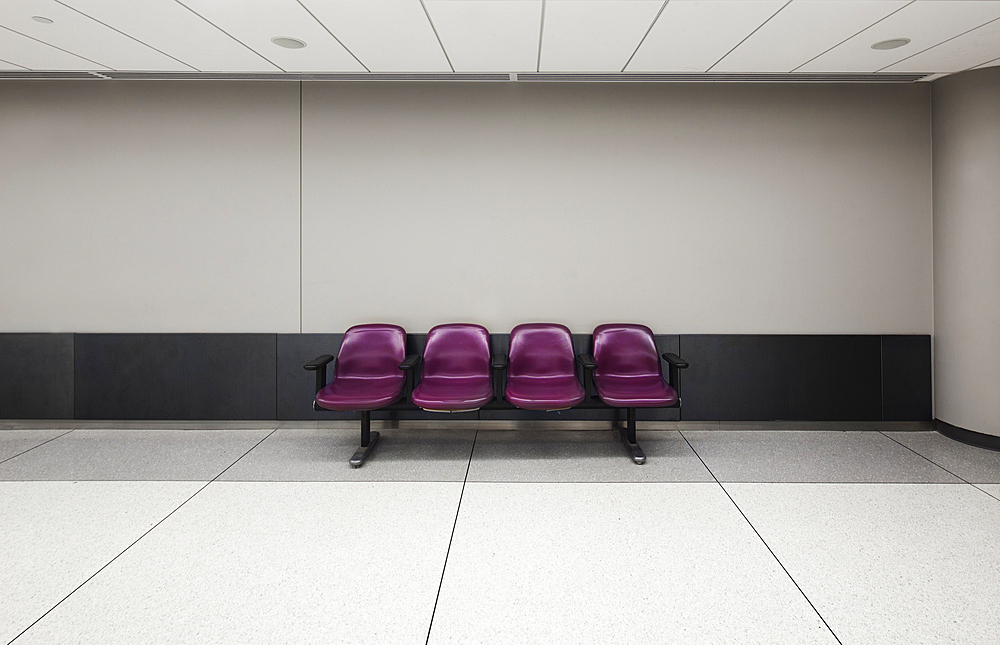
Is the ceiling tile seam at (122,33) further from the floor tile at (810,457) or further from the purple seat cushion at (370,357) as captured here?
the floor tile at (810,457)

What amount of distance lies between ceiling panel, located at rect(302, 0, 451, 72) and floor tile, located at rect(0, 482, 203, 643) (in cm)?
272

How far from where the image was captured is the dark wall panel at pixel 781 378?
396 cm

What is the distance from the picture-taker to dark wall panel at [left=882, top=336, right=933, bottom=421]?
3949 mm

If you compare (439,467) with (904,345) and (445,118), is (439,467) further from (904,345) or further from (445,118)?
(904,345)

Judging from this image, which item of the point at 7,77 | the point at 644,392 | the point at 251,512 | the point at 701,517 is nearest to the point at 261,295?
the point at 251,512

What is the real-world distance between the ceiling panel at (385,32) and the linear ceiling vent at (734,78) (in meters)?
0.76

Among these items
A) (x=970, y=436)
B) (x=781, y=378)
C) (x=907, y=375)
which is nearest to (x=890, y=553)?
(x=781, y=378)

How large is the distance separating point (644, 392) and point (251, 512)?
2.42 metres

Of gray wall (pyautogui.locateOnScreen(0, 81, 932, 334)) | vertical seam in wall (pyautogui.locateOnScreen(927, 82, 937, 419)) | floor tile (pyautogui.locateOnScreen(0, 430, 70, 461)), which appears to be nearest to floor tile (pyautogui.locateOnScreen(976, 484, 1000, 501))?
vertical seam in wall (pyautogui.locateOnScreen(927, 82, 937, 419))

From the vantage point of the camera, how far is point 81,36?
9.80 feet

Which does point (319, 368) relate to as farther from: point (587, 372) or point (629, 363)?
point (629, 363)

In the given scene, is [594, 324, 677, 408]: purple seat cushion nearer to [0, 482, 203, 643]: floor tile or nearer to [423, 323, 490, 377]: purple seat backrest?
[423, 323, 490, 377]: purple seat backrest

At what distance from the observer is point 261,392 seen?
13.4 feet

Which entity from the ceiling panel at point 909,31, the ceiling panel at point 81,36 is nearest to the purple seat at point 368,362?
the ceiling panel at point 81,36
